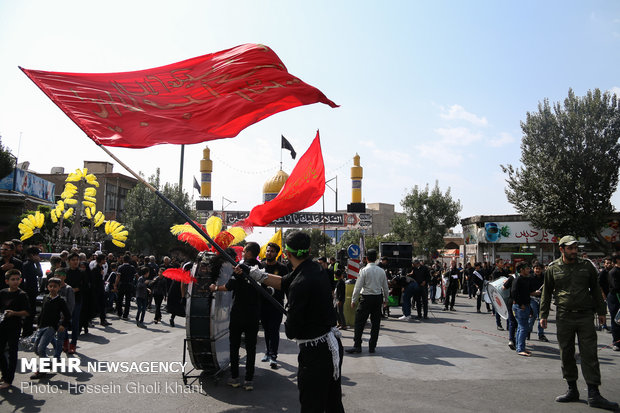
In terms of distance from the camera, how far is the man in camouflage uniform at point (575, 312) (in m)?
5.34

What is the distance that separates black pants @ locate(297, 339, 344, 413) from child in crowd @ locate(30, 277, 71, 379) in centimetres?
477

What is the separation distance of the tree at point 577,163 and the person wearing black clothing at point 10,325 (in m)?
28.0

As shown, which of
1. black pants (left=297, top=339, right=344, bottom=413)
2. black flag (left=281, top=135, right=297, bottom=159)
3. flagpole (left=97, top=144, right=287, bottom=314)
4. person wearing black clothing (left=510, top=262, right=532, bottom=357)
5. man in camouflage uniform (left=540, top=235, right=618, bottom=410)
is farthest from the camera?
black flag (left=281, top=135, right=297, bottom=159)

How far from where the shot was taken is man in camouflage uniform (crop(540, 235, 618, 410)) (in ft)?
17.5

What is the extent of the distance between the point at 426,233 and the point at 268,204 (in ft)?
121

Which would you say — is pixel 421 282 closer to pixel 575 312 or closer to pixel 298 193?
pixel 575 312

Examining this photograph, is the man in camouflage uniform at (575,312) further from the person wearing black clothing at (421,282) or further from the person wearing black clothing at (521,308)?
the person wearing black clothing at (421,282)

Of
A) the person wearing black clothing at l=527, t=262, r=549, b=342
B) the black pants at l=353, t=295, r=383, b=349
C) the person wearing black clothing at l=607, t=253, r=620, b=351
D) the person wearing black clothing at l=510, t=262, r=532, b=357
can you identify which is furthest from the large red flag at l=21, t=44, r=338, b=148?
the person wearing black clothing at l=607, t=253, r=620, b=351

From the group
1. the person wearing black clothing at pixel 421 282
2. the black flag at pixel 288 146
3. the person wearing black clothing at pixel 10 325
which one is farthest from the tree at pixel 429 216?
the person wearing black clothing at pixel 10 325

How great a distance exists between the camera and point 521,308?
26.8 ft

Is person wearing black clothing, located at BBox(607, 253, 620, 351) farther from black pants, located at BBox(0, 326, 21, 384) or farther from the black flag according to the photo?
the black flag

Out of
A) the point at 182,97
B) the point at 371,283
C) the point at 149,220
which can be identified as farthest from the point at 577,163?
the point at 149,220

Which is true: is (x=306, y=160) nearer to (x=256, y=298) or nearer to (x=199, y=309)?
(x=256, y=298)

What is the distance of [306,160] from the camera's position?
6.91m
